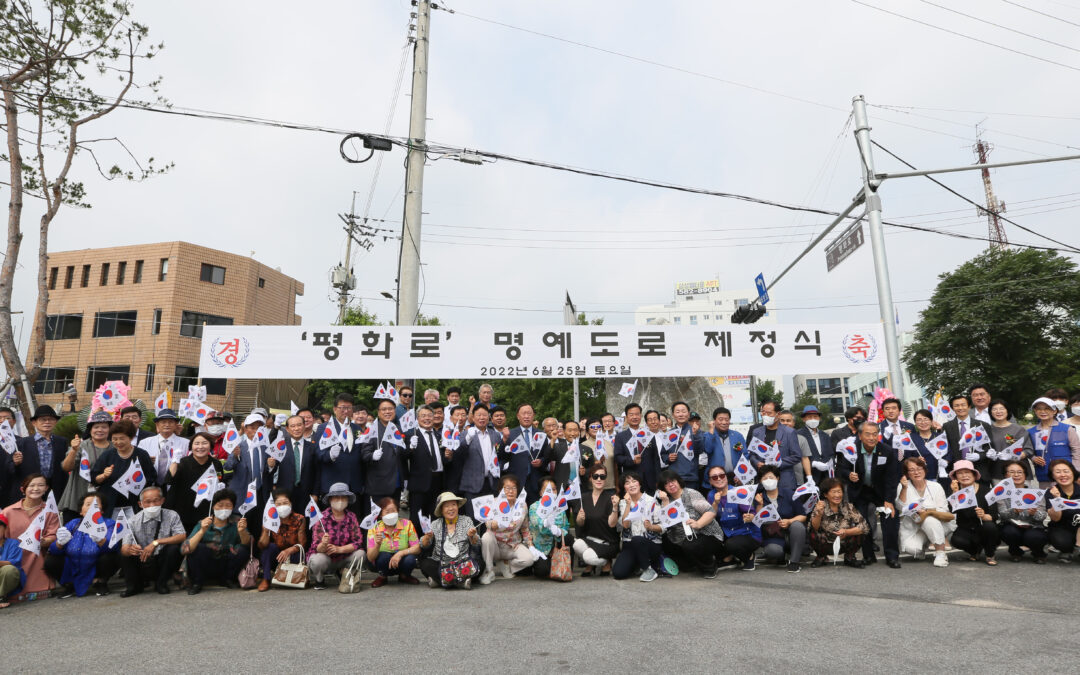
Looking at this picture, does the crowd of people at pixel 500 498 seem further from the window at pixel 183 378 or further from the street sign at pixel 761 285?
the window at pixel 183 378

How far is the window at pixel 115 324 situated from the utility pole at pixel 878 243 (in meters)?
31.5

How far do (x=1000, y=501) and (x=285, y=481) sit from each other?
8.02m

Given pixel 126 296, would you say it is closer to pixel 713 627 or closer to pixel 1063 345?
pixel 713 627

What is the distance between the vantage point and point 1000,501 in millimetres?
7441

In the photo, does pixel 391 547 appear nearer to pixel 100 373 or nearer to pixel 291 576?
pixel 291 576

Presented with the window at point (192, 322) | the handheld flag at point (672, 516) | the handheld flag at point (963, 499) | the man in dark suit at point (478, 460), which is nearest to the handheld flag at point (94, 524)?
the man in dark suit at point (478, 460)

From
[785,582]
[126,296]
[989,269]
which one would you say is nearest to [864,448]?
[785,582]

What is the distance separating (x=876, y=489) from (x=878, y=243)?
5.36 meters

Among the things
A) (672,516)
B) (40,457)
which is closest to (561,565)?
(672,516)

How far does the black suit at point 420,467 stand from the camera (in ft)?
25.4

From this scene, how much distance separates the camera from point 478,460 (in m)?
7.87

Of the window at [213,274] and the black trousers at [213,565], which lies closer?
the black trousers at [213,565]

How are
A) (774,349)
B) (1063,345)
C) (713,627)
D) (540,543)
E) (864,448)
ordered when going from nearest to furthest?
(713,627)
(540,543)
(864,448)
(774,349)
(1063,345)

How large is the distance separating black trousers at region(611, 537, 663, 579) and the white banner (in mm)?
4271
